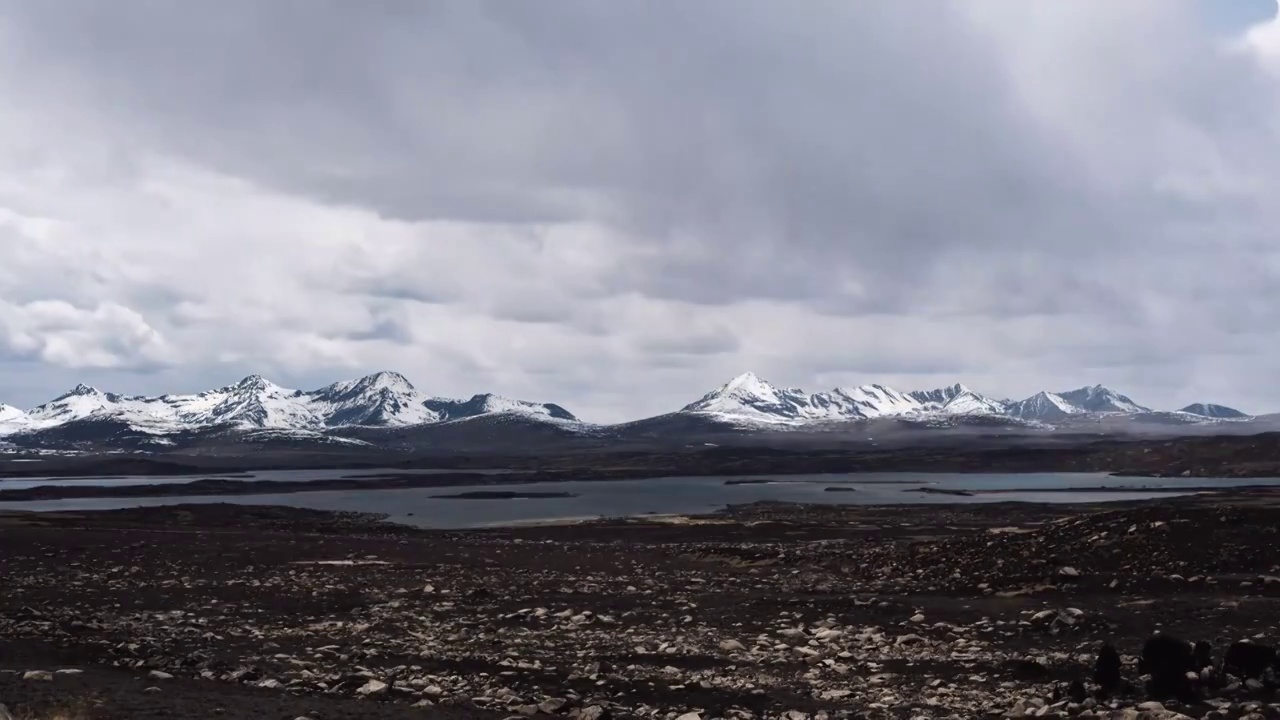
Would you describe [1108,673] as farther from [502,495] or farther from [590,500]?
[502,495]

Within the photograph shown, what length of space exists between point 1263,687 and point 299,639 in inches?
754

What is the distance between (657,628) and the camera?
24328 mm

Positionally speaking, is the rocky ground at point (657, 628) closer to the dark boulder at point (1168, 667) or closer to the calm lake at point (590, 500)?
the dark boulder at point (1168, 667)

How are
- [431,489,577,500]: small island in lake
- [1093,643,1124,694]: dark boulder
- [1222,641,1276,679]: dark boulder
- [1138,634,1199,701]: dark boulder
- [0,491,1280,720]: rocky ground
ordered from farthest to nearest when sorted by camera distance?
[431,489,577,500]: small island in lake
[0,491,1280,720]: rocky ground
[1093,643,1124,694]: dark boulder
[1222,641,1276,679]: dark boulder
[1138,634,1199,701]: dark boulder

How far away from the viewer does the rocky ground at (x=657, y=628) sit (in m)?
16.5

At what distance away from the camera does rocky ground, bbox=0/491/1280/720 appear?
16.5m

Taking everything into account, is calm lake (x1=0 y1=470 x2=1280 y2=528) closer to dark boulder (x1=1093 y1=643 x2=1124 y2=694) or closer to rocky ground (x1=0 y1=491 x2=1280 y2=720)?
rocky ground (x1=0 y1=491 x2=1280 y2=720)

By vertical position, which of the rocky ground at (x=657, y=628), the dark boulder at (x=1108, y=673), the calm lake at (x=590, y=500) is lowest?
the calm lake at (x=590, y=500)

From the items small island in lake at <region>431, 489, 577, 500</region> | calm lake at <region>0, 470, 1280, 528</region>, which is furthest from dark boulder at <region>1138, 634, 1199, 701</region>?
small island in lake at <region>431, 489, 577, 500</region>

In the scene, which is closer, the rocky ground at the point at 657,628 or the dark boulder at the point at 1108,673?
the dark boulder at the point at 1108,673

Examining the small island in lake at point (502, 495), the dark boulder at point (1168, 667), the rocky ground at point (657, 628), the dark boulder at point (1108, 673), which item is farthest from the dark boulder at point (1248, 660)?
the small island in lake at point (502, 495)

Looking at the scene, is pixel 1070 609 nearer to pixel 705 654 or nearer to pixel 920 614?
pixel 920 614

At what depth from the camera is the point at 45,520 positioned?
80438 millimetres

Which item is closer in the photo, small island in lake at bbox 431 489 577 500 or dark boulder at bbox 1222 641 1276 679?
dark boulder at bbox 1222 641 1276 679
